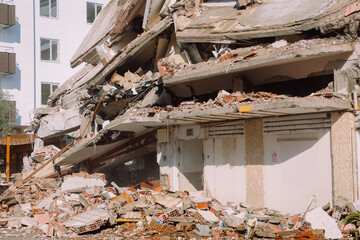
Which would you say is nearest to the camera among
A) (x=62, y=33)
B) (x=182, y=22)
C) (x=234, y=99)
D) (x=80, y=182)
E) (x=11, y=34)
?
(x=234, y=99)

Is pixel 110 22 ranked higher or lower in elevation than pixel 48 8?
lower

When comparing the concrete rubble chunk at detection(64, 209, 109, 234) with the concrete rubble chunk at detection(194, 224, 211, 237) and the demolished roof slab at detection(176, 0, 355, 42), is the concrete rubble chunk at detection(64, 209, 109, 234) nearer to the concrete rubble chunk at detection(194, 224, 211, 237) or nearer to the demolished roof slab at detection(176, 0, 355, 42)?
the concrete rubble chunk at detection(194, 224, 211, 237)

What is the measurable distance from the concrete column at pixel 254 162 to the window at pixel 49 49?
2129cm

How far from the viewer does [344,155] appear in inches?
408

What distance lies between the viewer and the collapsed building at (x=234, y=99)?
10656 millimetres

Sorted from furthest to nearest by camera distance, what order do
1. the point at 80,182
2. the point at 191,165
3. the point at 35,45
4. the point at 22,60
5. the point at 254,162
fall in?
the point at 35,45
the point at 22,60
the point at 80,182
the point at 191,165
the point at 254,162

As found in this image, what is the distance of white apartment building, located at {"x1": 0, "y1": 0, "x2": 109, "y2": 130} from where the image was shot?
2875cm

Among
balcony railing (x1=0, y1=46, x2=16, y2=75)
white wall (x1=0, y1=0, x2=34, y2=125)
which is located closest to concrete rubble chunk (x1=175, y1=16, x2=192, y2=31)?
balcony railing (x1=0, y1=46, x2=16, y2=75)

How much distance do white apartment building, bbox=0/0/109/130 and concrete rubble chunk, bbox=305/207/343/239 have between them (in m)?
22.3

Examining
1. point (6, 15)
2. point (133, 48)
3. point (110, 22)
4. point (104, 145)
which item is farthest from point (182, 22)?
point (6, 15)

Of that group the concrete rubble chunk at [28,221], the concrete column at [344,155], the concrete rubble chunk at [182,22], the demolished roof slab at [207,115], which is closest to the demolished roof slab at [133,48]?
the concrete rubble chunk at [182,22]

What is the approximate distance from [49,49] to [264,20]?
70.1 ft

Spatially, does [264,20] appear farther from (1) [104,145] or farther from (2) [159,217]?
(1) [104,145]

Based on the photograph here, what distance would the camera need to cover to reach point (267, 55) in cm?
1153
